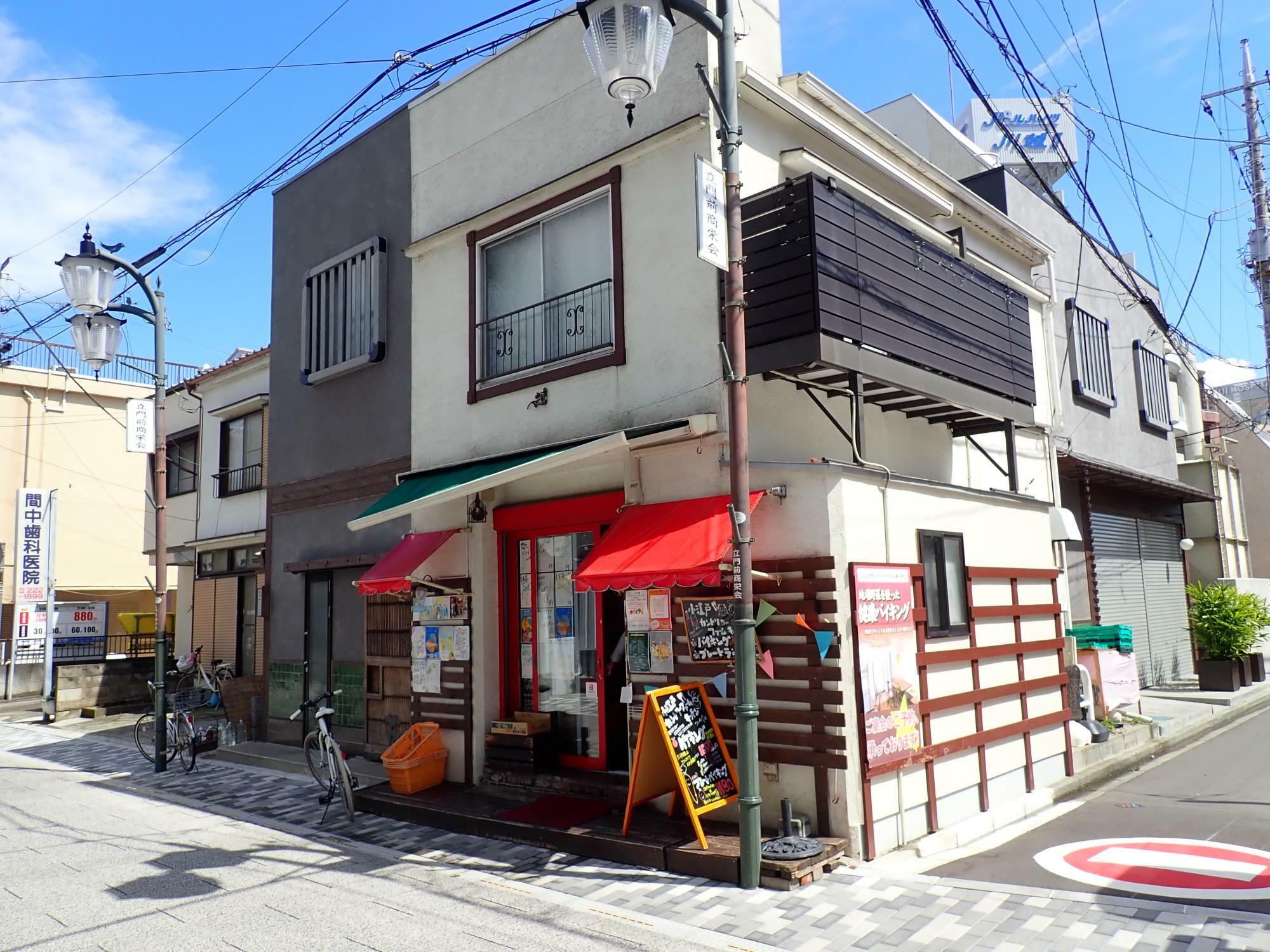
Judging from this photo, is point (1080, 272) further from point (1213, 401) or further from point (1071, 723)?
point (1213, 401)

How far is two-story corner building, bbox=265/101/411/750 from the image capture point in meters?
13.0

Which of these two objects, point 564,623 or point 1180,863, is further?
point 564,623

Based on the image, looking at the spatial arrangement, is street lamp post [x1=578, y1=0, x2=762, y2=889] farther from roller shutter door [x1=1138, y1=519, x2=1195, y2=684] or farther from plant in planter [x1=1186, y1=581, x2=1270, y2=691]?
roller shutter door [x1=1138, y1=519, x2=1195, y2=684]

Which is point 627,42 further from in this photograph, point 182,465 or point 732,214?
point 182,465

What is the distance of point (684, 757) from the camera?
299 inches

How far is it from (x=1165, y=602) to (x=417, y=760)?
A: 700 inches

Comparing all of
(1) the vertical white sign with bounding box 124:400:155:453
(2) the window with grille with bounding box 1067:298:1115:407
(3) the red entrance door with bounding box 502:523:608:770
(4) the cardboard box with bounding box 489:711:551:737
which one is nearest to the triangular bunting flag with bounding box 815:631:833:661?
(3) the red entrance door with bounding box 502:523:608:770

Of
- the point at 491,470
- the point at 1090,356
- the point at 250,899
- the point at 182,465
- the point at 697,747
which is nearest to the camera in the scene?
the point at 250,899

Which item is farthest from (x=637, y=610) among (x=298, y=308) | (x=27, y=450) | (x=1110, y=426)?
(x=27, y=450)

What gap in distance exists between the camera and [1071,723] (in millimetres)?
12367

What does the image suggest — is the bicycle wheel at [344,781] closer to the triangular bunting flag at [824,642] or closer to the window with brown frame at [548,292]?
the window with brown frame at [548,292]

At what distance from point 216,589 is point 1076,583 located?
17015mm

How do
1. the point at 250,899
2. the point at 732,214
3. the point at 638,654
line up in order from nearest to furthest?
the point at 250,899
the point at 732,214
the point at 638,654

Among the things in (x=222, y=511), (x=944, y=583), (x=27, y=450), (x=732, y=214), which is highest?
(x=27, y=450)
